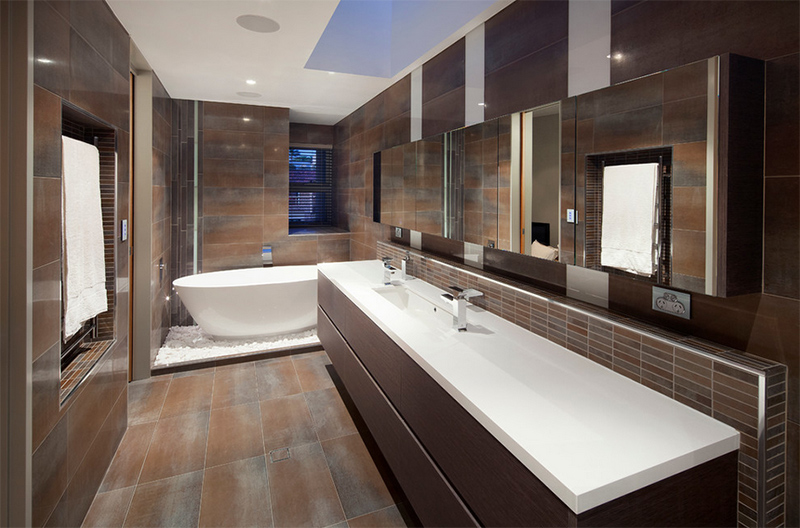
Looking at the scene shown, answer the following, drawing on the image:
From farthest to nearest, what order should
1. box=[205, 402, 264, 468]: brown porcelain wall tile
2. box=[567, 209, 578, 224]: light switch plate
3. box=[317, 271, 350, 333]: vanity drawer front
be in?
box=[317, 271, 350, 333]: vanity drawer front < box=[205, 402, 264, 468]: brown porcelain wall tile < box=[567, 209, 578, 224]: light switch plate

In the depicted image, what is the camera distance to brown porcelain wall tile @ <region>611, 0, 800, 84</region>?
3.47ft

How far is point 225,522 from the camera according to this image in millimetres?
1887

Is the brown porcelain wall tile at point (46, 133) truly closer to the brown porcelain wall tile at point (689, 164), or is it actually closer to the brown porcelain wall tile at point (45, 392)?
the brown porcelain wall tile at point (45, 392)

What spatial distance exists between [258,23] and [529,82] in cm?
151

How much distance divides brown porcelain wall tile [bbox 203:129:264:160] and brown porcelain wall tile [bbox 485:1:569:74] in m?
3.21

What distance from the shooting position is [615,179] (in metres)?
1.38

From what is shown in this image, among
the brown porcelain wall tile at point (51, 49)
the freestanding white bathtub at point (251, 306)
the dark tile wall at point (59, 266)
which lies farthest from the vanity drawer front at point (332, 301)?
the brown porcelain wall tile at point (51, 49)

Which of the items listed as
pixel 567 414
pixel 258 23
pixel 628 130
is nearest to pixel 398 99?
pixel 258 23

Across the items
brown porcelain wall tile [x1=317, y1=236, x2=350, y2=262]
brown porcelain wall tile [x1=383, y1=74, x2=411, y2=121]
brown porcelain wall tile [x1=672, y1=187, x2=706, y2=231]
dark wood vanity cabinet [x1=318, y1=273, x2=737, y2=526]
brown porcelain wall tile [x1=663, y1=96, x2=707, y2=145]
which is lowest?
dark wood vanity cabinet [x1=318, y1=273, x2=737, y2=526]

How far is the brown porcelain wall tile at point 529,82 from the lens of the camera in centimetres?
173

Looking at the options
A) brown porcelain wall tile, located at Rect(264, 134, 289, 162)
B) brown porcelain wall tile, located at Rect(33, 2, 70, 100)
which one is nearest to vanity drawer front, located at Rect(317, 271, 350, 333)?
brown porcelain wall tile, located at Rect(33, 2, 70, 100)

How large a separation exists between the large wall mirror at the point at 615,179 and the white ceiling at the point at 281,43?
0.77m

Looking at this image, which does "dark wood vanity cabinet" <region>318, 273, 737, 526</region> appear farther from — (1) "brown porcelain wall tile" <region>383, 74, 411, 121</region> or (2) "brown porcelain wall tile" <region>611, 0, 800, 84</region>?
(1) "brown porcelain wall tile" <region>383, 74, 411, 121</region>

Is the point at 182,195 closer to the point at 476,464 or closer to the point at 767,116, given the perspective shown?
the point at 476,464
